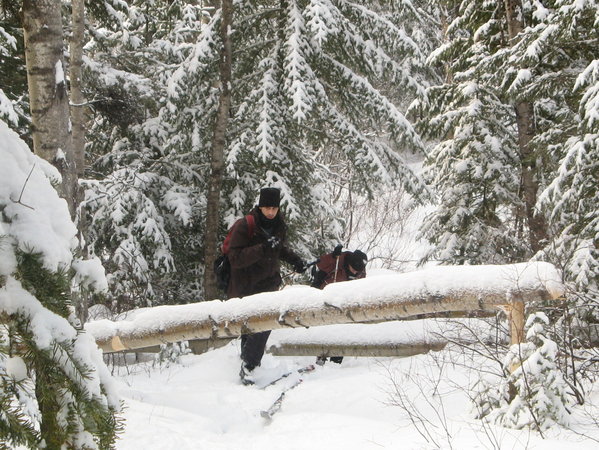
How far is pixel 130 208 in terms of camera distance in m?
10.2

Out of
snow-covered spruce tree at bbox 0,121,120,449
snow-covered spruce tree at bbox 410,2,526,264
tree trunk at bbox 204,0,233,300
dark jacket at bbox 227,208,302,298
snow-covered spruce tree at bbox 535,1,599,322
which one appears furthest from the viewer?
snow-covered spruce tree at bbox 410,2,526,264

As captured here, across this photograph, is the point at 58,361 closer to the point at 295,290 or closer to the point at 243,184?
the point at 295,290

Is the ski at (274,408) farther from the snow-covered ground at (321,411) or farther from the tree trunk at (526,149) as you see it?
the tree trunk at (526,149)

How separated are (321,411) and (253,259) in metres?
1.91

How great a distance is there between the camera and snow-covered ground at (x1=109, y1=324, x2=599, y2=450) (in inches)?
154

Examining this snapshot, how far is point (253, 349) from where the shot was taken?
21.3 ft

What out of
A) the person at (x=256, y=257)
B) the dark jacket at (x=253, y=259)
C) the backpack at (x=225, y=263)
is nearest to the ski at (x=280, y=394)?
the person at (x=256, y=257)

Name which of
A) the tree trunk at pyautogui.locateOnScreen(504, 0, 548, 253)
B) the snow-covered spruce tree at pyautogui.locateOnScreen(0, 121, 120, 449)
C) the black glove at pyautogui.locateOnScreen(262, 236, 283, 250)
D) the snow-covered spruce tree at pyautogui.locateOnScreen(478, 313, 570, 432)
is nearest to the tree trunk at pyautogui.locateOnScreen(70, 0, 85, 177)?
the black glove at pyautogui.locateOnScreen(262, 236, 283, 250)

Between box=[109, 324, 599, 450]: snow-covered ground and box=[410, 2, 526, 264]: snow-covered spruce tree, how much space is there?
4694 millimetres

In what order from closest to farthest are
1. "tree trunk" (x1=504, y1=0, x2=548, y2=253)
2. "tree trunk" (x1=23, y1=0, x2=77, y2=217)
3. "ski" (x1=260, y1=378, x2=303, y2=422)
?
"tree trunk" (x1=23, y1=0, x2=77, y2=217), "ski" (x1=260, y1=378, x2=303, y2=422), "tree trunk" (x1=504, y1=0, x2=548, y2=253)

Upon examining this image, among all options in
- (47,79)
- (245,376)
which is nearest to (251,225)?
(245,376)

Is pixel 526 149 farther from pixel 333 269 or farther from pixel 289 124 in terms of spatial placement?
pixel 333 269

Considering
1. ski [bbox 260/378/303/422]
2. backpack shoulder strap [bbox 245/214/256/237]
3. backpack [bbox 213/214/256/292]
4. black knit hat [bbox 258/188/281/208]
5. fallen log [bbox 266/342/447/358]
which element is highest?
black knit hat [bbox 258/188/281/208]

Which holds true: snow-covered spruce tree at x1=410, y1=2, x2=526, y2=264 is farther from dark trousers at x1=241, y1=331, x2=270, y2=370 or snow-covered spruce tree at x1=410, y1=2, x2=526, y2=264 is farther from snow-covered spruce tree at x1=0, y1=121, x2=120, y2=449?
snow-covered spruce tree at x1=0, y1=121, x2=120, y2=449
